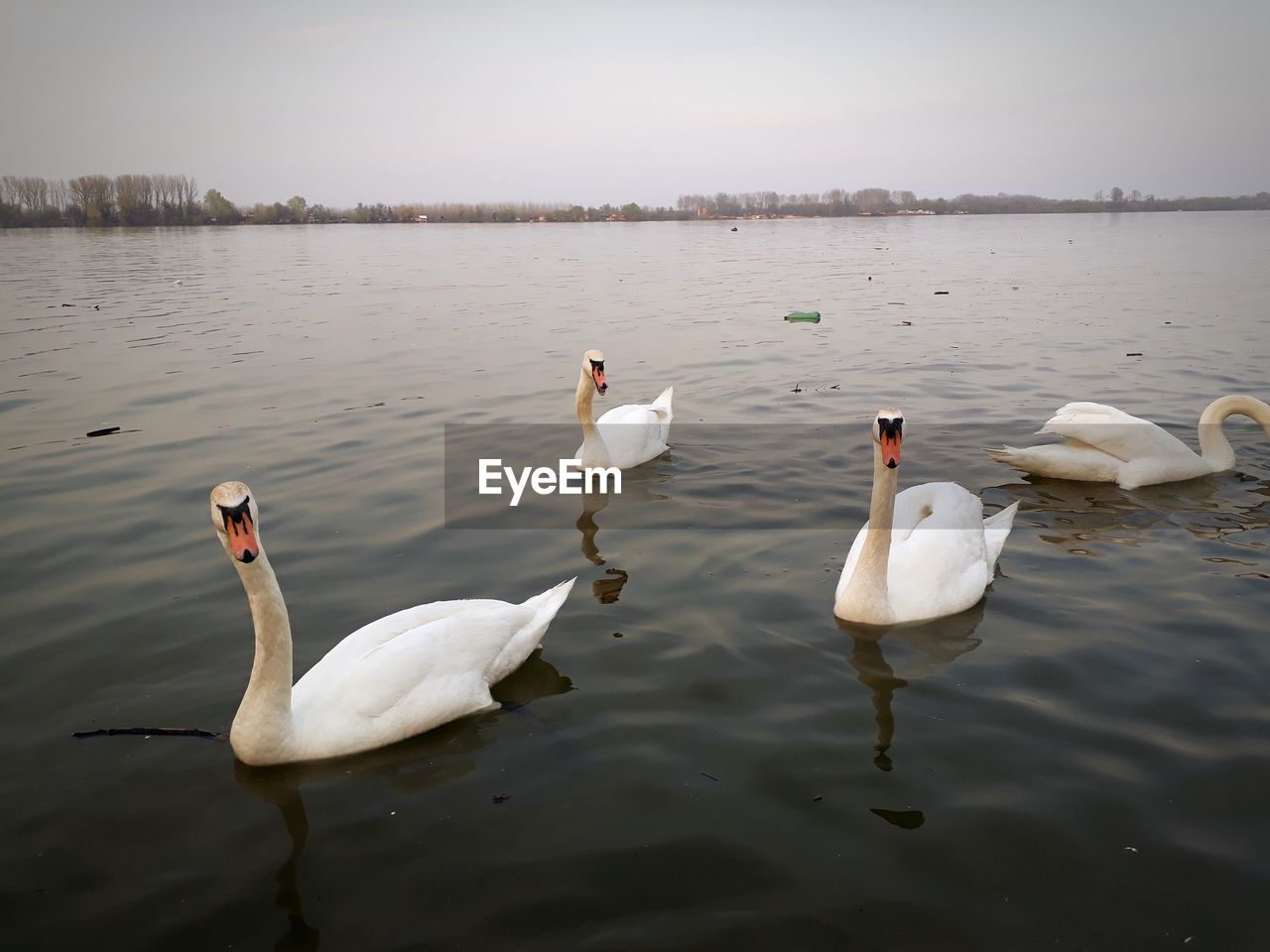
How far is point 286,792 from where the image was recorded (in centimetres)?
474

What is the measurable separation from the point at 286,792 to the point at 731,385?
1094 centimetres

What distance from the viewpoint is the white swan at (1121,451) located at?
8.99 m

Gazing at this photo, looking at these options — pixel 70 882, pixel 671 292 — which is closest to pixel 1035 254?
pixel 671 292

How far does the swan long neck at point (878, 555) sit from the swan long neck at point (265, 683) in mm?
3605

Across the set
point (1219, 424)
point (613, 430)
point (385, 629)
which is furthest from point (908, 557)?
point (1219, 424)

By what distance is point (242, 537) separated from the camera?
458cm

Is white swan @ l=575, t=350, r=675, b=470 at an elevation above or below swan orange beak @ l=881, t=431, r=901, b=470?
below

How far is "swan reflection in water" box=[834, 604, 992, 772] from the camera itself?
5.50m

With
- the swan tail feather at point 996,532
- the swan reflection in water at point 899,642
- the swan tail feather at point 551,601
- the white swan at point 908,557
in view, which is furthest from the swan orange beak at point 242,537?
the swan tail feather at point 996,532

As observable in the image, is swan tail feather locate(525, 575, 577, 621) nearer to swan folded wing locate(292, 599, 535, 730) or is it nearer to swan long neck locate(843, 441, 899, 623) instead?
swan folded wing locate(292, 599, 535, 730)

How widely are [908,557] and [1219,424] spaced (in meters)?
4.93

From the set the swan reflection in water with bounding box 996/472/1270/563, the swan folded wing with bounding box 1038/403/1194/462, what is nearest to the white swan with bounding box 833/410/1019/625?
the swan reflection in water with bounding box 996/472/1270/563

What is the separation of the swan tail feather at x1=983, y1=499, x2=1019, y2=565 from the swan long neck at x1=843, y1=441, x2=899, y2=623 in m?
1.15

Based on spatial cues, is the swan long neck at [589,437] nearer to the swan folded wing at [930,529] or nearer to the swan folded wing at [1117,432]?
the swan folded wing at [930,529]
